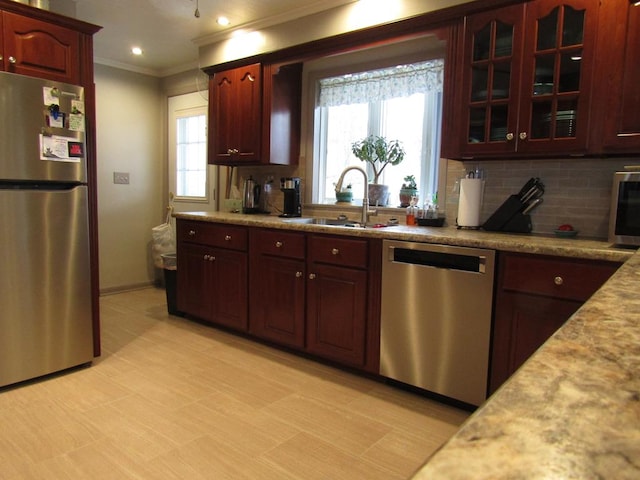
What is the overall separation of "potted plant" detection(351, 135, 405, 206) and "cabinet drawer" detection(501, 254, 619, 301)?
139cm

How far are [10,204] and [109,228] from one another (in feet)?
7.98

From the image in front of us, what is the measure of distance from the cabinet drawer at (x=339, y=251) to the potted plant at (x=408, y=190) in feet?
2.51

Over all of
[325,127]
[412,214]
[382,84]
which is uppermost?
[382,84]

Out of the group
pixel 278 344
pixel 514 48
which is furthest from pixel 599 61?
pixel 278 344

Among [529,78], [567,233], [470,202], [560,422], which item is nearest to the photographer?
[560,422]

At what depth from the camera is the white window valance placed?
3137 millimetres

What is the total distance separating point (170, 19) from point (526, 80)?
2724mm

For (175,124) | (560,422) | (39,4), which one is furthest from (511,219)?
(175,124)

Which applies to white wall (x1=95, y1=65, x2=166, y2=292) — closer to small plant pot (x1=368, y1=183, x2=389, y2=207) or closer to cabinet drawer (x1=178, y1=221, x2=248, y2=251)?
cabinet drawer (x1=178, y1=221, x2=248, y2=251)

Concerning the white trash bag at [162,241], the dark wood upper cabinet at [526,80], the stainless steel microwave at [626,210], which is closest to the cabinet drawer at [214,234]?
the white trash bag at [162,241]

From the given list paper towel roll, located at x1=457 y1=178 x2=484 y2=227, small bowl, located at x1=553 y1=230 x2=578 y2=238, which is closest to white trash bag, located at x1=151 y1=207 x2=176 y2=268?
paper towel roll, located at x1=457 y1=178 x2=484 y2=227

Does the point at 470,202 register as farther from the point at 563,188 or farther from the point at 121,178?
the point at 121,178

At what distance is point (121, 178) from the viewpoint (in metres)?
4.79

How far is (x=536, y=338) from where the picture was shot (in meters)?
2.07
